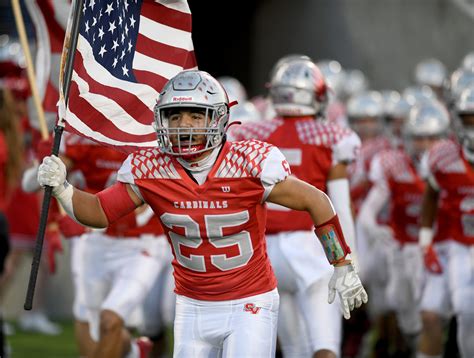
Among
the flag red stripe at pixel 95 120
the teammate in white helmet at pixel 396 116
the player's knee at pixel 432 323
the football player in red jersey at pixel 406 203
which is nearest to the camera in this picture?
the flag red stripe at pixel 95 120

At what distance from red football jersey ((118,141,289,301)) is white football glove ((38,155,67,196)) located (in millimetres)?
347

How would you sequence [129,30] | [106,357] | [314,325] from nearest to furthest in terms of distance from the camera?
[129,30] < [314,325] < [106,357]

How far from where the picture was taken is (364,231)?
35.7 ft

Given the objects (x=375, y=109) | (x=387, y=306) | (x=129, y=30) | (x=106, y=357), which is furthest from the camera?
(x=375, y=109)

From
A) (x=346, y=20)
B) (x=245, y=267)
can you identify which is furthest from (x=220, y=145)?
(x=346, y=20)

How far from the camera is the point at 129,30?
677 cm

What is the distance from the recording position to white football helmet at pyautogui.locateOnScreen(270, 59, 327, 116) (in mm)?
7781

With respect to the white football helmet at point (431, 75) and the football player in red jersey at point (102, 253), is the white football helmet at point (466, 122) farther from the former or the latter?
the white football helmet at point (431, 75)

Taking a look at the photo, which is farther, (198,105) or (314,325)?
(314,325)

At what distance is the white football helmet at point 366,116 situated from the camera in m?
12.3

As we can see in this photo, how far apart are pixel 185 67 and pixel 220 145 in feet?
3.62

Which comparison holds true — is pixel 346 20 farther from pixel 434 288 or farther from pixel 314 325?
pixel 314 325

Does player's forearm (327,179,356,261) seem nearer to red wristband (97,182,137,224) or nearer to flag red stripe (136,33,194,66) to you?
flag red stripe (136,33,194,66)

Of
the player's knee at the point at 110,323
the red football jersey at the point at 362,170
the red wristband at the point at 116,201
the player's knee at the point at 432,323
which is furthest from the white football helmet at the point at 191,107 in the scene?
the red football jersey at the point at 362,170
